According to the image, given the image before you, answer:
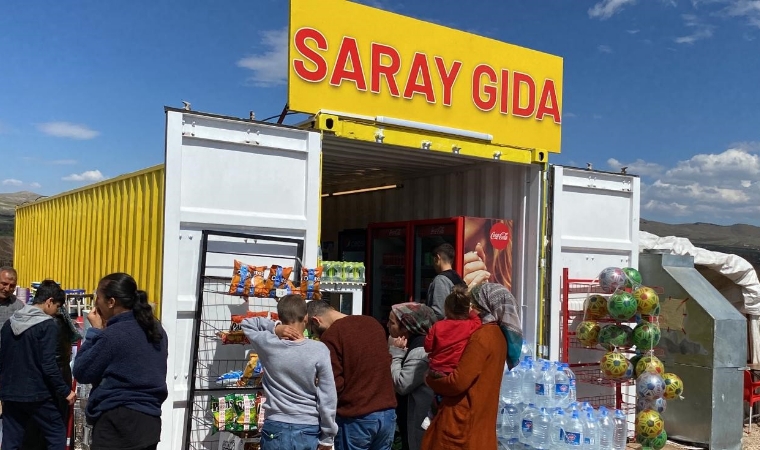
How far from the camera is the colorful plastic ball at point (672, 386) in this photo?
716 cm

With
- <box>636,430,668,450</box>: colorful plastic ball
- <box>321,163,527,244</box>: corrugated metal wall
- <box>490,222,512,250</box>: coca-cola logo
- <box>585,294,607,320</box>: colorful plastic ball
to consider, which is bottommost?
<box>636,430,668,450</box>: colorful plastic ball

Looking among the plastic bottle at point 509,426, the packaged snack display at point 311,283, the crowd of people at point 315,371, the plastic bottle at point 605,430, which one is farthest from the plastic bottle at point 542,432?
the packaged snack display at point 311,283

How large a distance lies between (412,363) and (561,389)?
2.26m

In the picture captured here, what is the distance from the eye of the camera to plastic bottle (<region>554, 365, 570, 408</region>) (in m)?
6.46

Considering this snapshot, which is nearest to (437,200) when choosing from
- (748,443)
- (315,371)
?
(748,443)

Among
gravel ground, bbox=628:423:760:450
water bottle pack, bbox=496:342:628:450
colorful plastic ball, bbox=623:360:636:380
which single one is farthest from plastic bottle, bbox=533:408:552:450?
gravel ground, bbox=628:423:760:450

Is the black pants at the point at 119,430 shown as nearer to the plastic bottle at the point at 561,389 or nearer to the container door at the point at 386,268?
the plastic bottle at the point at 561,389

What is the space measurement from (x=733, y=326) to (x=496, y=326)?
4.69 m

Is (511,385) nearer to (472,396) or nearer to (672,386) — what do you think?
(672,386)

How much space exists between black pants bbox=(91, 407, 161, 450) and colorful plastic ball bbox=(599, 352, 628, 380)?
16.0 ft

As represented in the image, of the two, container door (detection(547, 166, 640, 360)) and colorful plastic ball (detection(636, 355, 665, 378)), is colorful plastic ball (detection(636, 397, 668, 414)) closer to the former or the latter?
colorful plastic ball (detection(636, 355, 665, 378))

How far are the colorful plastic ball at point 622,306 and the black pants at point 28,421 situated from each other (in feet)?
16.8

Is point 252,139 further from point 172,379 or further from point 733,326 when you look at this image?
point 733,326

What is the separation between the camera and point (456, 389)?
4.07m
